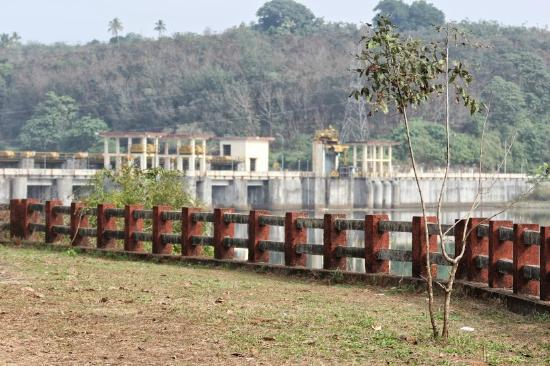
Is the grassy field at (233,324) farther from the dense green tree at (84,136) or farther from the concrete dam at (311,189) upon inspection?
the dense green tree at (84,136)

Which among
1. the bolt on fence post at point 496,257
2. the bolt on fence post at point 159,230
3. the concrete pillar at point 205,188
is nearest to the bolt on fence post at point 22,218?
the bolt on fence post at point 159,230

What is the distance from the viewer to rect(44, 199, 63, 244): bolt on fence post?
87.5ft

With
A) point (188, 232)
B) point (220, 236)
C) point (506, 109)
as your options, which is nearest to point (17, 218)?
point (188, 232)

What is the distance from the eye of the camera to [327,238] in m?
20.2

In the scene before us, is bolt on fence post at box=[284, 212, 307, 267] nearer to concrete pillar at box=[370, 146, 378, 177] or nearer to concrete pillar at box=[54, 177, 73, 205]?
concrete pillar at box=[54, 177, 73, 205]

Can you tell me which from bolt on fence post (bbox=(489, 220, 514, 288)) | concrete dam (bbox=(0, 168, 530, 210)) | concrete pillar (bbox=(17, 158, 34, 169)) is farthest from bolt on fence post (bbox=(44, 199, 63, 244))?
concrete pillar (bbox=(17, 158, 34, 169))

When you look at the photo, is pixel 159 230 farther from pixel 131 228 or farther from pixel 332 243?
pixel 332 243

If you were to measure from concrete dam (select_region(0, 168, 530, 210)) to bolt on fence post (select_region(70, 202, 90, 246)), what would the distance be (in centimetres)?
10903

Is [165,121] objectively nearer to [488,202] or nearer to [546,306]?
[488,202]

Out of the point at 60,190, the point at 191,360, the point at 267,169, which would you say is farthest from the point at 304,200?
the point at 191,360

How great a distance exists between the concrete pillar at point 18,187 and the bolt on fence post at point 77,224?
10406 cm

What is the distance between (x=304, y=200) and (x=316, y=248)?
133712mm

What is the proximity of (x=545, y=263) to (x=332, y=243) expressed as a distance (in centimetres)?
540

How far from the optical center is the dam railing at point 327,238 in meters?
16.2
